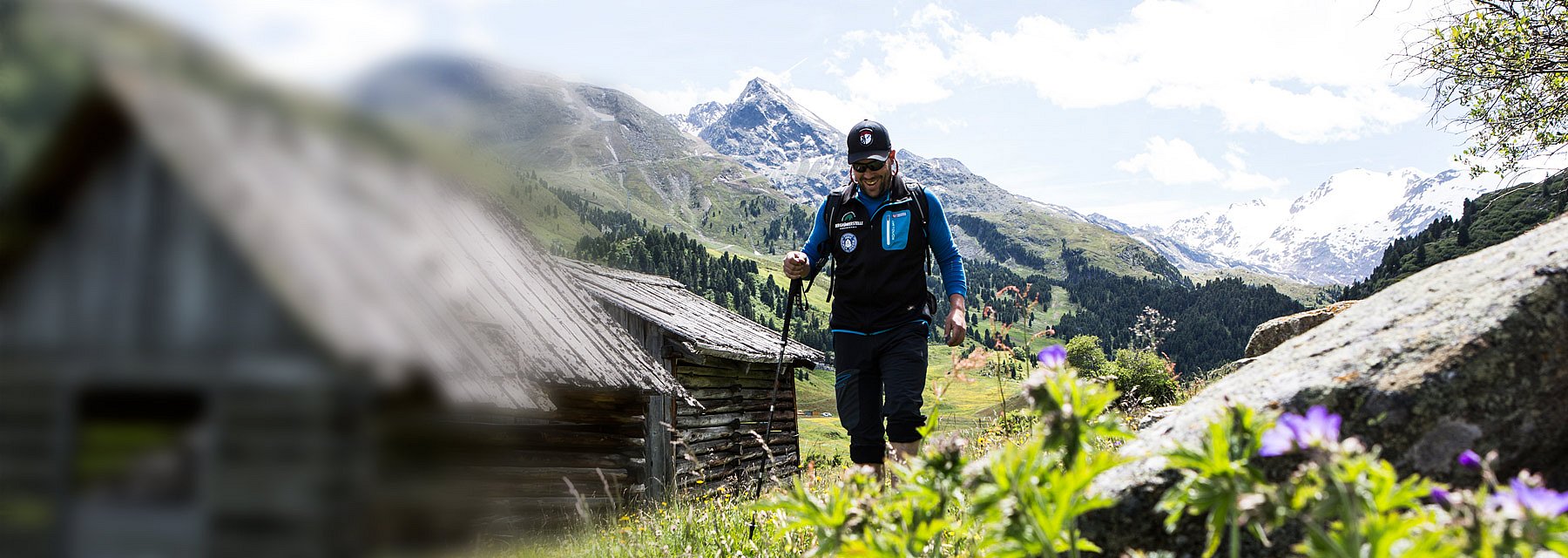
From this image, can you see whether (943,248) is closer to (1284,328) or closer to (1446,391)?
(1446,391)

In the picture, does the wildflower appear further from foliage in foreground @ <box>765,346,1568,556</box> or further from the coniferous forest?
the coniferous forest

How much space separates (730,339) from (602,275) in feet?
9.33

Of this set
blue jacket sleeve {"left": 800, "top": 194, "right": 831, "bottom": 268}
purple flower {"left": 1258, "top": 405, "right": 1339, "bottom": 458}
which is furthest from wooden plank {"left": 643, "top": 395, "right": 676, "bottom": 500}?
purple flower {"left": 1258, "top": 405, "right": 1339, "bottom": 458}

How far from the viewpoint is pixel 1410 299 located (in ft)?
6.70

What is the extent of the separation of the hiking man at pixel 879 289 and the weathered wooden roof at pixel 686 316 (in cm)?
791

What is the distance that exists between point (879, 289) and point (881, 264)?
0.13m

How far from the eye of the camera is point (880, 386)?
4.20 m

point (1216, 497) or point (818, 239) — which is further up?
point (818, 239)

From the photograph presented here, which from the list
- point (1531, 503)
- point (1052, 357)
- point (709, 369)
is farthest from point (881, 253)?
point (709, 369)

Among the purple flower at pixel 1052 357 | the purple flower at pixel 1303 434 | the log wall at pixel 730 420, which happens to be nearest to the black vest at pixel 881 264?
the purple flower at pixel 1052 357

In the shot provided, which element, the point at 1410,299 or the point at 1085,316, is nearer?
the point at 1410,299

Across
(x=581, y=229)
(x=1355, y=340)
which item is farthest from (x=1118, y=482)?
(x=581, y=229)

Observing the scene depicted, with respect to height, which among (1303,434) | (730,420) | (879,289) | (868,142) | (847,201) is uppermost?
(868,142)

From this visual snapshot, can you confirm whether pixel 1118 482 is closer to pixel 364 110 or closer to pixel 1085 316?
pixel 364 110
